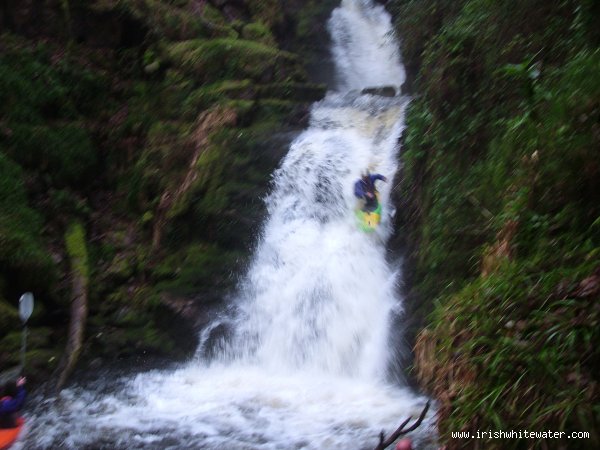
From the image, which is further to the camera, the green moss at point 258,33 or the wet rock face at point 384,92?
the green moss at point 258,33

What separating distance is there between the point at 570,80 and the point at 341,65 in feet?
48.4

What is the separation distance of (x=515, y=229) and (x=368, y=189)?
551 centimetres

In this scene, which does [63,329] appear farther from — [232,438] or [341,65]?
[341,65]

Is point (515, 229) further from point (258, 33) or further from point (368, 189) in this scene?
point (258, 33)

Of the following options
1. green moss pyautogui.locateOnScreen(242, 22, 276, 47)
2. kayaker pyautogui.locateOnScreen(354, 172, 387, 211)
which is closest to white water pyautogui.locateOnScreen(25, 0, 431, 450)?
kayaker pyautogui.locateOnScreen(354, 172, 387, 211)

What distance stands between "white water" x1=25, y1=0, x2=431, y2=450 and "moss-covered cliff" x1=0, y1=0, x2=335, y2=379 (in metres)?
0.70

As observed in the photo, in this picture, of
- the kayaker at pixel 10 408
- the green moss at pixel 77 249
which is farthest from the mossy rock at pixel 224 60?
the kayaker at pixel 10 408

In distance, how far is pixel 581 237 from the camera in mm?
3619

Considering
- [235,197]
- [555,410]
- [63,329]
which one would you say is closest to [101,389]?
[63,329]

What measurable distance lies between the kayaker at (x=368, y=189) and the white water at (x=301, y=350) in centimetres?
35

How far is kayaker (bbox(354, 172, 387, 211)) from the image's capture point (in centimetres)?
965

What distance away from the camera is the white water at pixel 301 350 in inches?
263

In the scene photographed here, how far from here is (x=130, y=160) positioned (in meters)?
11.6

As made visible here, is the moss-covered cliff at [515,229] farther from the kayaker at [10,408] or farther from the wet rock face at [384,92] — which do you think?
the wet rock face at [384,92]
